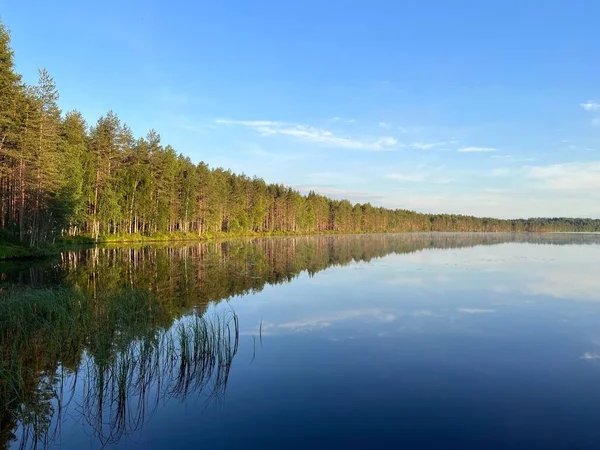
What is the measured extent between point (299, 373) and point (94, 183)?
6347 cm

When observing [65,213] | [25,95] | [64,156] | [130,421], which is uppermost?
[25,95]

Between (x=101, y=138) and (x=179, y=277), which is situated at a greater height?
(x=101, y=138)

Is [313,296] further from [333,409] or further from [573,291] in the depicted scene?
[573,291]

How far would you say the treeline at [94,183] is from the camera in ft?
135

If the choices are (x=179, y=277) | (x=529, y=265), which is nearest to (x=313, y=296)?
(x=179, y=277)

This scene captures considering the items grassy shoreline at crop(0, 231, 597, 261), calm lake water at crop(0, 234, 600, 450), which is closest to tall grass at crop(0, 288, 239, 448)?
calm lake water at crop(0, 234, 600, 450)

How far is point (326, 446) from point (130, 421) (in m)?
4.37

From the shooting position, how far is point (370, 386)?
11.2 metres

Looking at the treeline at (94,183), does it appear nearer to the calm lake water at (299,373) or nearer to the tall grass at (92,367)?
the calm lake water at (299,373)

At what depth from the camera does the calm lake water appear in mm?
8641

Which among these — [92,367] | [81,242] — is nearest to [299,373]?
[92,367]

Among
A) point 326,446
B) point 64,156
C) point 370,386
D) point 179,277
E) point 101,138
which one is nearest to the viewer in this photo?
point 326,446

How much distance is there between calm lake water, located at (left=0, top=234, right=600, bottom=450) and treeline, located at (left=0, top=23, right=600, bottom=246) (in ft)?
85.1

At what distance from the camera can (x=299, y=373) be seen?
12.2 m
